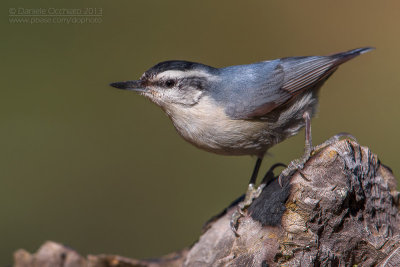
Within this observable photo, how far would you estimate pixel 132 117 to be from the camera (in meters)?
6.18

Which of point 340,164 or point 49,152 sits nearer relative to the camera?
point 340,164

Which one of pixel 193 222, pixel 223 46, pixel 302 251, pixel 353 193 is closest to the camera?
pixel 302 251

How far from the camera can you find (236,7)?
6.72 meters

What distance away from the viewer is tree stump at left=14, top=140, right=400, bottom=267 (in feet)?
7.02

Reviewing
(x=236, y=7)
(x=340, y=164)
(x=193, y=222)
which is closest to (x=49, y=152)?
(x=193, y=222)

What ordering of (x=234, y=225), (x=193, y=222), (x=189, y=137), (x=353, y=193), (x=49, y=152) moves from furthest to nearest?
(x=49, y=152)
(x=193, y=222)
(x=189, y=137)
(x=234, y=225)
(x=353, y=193)

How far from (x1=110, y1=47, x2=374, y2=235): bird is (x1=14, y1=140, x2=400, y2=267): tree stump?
49 cm

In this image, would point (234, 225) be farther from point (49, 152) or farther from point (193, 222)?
point (49, 152)

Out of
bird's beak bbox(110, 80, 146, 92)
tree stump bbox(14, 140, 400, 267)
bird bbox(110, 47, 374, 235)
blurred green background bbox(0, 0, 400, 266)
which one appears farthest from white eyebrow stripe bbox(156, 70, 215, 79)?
blurred green background bbox(0, 0, 400, 266)

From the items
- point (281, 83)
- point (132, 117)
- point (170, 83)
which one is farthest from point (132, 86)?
point (132, 117)

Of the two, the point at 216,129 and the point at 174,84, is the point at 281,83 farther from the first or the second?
the point at 174,84

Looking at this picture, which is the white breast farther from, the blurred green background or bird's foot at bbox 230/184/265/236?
the blurred green background

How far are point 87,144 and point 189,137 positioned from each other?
328 centimetres

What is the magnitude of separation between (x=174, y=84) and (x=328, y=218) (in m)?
1.28
